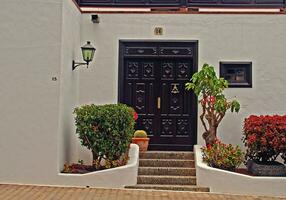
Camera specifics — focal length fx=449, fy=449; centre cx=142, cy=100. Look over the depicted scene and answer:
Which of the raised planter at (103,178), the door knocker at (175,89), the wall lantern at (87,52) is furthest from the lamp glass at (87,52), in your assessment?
the raised planter at (103,178)

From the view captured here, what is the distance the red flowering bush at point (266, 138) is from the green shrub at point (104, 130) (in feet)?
9.16

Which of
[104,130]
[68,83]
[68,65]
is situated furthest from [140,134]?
[68,65]

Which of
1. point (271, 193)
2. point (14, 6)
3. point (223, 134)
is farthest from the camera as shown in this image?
point (223, 134)

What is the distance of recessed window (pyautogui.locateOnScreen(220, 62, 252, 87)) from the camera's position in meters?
11.8

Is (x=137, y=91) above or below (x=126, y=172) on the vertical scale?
above

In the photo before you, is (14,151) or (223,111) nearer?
(14,151)

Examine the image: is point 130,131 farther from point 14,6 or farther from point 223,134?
point 14,6

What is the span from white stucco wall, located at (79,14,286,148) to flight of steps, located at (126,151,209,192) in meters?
0.99

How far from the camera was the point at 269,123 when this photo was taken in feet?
32.5

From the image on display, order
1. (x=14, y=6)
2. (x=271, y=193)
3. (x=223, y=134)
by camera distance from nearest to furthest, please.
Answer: (x=271, y=193)
(x=14, y=6)
(x=223, y=134)

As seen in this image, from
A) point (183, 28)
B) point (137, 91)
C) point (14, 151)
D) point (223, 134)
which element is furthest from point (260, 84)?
point (14, 151)

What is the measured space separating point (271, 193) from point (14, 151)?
18.5 ft

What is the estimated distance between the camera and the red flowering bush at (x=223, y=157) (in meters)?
10.0

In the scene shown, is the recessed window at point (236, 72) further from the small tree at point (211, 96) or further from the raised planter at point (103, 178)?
the raised planter at point (103, 178)
